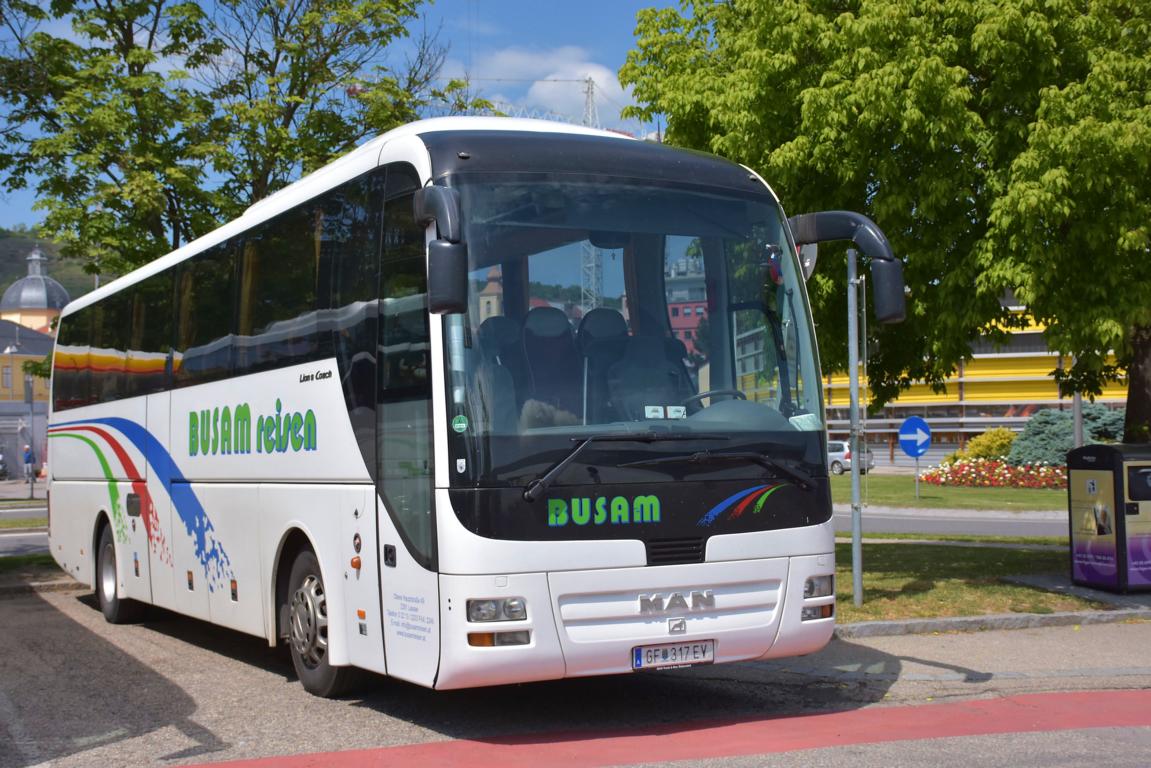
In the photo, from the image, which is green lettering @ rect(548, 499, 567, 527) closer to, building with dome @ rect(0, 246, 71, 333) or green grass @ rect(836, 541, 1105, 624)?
green grass @ rect(836, 541, 1105, 624)

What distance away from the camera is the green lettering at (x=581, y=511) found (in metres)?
7.53

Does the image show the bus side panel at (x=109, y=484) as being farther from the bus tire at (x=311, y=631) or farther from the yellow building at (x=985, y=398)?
the yellow building at (x=985, y=398)

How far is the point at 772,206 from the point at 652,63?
294 inches

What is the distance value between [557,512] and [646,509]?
565mm

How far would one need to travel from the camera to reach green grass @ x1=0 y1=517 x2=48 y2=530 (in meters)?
29.2

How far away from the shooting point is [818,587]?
27.4 feet

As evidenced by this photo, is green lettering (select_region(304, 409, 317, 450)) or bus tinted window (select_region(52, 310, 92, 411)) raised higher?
bus tinted window (select_region(52, 310, 92, 411))

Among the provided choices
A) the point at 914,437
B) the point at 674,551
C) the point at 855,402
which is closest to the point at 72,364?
the point at 855,402

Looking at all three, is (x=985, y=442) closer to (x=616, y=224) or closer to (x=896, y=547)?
(x=896, y=547)

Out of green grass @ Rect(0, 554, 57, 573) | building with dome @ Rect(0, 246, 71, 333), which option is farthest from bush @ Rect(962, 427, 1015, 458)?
building with dome @ Rect(0, 246, 71, 333)

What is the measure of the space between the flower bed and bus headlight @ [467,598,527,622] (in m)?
34.7

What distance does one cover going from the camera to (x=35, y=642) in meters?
12.5

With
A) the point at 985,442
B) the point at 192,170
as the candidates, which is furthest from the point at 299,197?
the point at 985,442

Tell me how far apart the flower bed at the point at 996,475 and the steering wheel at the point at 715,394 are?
3353cm
